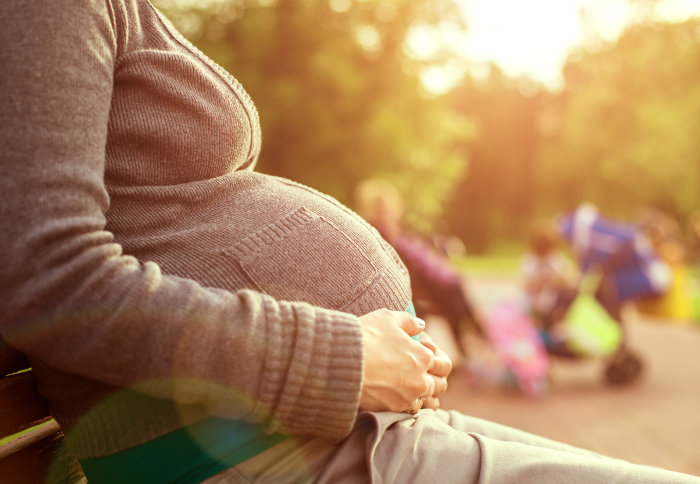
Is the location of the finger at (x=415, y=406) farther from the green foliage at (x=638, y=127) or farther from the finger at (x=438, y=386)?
the green foliage at (x=638, y=127)

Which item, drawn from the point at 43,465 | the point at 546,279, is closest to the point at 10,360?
the point at 43,465

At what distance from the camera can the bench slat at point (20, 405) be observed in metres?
1.13

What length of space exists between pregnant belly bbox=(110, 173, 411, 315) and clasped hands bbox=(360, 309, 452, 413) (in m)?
0.08

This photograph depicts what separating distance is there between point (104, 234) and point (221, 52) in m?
10.8

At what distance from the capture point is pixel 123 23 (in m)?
1.10

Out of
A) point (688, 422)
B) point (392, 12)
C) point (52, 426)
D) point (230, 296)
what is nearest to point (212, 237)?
point (230, 296)

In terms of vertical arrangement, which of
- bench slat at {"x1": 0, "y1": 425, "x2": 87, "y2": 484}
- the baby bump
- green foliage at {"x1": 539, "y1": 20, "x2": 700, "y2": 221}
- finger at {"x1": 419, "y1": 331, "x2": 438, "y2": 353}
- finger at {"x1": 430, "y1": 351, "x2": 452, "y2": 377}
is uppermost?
the baby bump

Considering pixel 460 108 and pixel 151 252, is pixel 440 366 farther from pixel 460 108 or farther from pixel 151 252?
pixel 460 108

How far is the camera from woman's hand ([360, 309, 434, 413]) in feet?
3.59

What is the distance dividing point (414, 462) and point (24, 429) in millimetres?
691

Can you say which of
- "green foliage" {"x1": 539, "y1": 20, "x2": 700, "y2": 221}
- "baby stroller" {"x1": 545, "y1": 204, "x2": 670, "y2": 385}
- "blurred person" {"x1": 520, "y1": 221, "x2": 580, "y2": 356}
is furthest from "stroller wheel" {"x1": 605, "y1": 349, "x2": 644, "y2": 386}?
"green foliage" {"x1": 539, "y1": 20, "x2": 700, "y2": 221}

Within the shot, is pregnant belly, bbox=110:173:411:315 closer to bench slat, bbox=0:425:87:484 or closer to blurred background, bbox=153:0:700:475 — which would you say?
bench slat, bbox=0:425:87:484

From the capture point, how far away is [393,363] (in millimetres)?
1108

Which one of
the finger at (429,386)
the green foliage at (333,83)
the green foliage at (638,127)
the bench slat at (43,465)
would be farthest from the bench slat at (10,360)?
the green foliage at (638,127)
